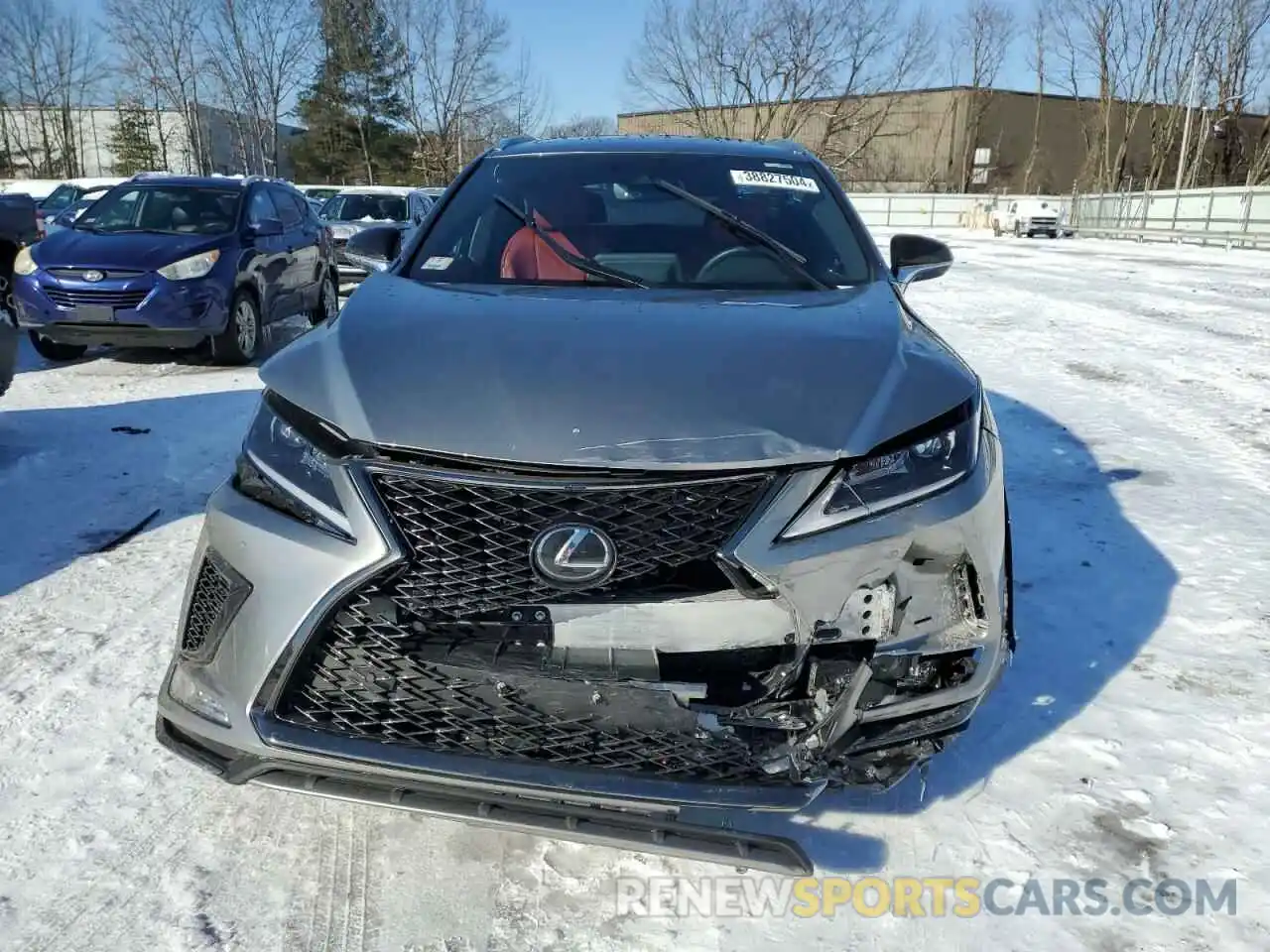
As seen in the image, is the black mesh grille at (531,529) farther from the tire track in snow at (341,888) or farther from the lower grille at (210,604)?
the tire track in snow at (341,888)

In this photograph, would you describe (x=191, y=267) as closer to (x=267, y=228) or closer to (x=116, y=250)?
(x=116, y=250)

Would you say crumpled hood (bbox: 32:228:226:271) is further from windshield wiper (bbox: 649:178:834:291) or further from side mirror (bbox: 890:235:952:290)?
side mirror (bbox: 890:235:952:290)

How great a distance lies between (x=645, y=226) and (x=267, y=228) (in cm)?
655

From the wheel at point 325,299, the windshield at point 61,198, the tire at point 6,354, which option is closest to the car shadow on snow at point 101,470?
the tire at point 6,354

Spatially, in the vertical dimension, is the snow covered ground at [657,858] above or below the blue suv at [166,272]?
below

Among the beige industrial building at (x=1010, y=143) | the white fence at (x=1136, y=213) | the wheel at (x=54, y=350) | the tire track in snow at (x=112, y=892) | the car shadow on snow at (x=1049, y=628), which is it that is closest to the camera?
the tire track in snow at (x=112, y=892)

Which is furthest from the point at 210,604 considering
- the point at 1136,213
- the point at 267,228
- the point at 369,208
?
the point at 1136,213

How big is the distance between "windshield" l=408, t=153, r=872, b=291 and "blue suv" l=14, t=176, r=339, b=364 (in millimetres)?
5119

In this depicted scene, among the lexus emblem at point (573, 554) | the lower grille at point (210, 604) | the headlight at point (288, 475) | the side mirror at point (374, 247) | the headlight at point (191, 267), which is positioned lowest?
the lower grille at point (210, 604)

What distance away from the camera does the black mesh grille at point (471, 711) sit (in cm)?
188

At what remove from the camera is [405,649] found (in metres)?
1.92

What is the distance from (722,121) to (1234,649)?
46.9m

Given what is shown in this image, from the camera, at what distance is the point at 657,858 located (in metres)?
2.27

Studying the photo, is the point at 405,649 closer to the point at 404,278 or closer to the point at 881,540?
the point at 881,540
